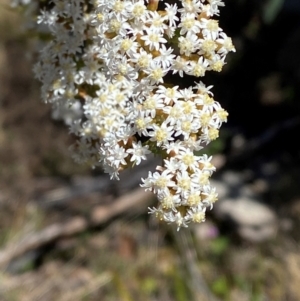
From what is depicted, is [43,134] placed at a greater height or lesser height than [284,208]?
lesser

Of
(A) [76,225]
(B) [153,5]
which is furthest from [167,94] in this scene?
(A) [76,225]

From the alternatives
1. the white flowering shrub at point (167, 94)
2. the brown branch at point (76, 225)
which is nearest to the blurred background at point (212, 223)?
the brown branch at point (76, 225)

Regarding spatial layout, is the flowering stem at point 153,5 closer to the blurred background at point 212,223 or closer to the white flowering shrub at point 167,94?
the white flowering shrub at point 167,94

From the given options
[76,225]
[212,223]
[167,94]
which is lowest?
[76,225]

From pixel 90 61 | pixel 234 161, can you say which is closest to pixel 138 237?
pixel 234 161

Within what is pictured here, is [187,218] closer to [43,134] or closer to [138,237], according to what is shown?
[138,237]

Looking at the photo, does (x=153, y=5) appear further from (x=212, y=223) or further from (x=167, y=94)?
(x=212, y=223)

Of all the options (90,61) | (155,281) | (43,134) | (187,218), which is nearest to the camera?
(187,218)

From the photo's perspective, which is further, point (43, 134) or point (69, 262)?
point (43, 134)
